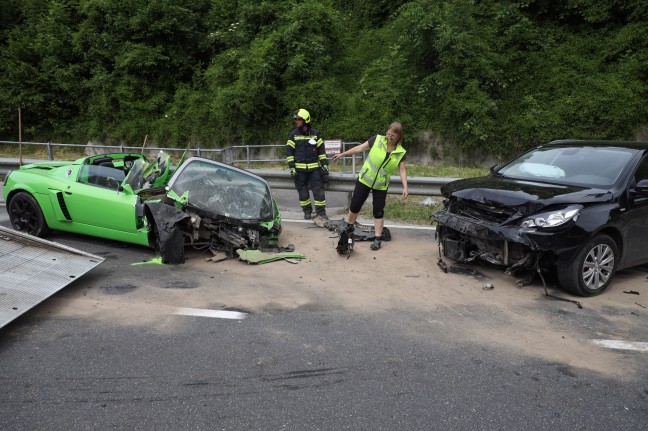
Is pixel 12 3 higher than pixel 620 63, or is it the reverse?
pixel 12 3

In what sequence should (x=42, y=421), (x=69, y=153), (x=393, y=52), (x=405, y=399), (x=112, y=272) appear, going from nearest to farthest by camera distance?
(x=42, y=421) → (x=405, y=399) → (x=112, y=272) → (x=393, y=52) → (x=69, y=153)

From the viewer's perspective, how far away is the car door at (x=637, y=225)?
5258mm

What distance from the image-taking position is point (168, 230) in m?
5.66

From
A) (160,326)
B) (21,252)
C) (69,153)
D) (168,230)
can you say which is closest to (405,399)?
(160,326)

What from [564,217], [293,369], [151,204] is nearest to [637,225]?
[564,217]

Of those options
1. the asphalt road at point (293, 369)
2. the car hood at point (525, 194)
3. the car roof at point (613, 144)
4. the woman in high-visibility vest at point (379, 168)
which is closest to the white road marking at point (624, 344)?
the asphalt road at point (293, 369)

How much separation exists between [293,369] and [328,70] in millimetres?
16209

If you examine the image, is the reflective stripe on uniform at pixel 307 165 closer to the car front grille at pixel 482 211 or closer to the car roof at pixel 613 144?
the car front grille at pixel 482 211

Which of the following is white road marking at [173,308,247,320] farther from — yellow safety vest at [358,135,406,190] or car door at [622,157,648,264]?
car door at [622,157,648,264]

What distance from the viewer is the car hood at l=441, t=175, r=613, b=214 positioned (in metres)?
4.98

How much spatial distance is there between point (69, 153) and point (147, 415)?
790 inches

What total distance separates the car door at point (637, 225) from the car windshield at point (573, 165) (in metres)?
0.24

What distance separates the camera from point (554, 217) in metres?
4.89

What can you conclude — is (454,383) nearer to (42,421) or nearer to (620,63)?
(42,421)
